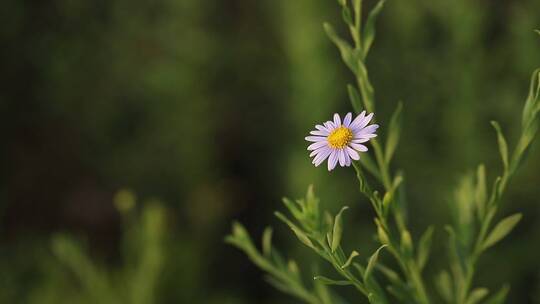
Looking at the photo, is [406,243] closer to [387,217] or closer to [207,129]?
[387,217]

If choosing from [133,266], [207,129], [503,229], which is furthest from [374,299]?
[207,129]

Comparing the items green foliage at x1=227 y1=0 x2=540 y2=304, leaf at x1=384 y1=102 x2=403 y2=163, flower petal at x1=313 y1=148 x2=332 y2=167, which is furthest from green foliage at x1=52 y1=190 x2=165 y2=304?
flower petal at x1=313 y1=148 x2=332 y2=167

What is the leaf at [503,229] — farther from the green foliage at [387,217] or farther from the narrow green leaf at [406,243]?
the narrow green leaf at [406,243]

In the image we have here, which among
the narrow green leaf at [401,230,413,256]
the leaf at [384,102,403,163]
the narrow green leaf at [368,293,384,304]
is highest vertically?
the leaf at [384,102,403,163]

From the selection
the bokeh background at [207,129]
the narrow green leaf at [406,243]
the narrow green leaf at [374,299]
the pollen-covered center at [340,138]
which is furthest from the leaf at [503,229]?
the bokeh background at [207,129]

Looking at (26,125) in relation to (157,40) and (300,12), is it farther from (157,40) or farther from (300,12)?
(300,12)

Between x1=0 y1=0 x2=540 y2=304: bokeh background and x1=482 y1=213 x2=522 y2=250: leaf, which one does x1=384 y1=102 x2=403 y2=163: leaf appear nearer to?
x1=482 y1=213 x2=522 y2=250: leaf
